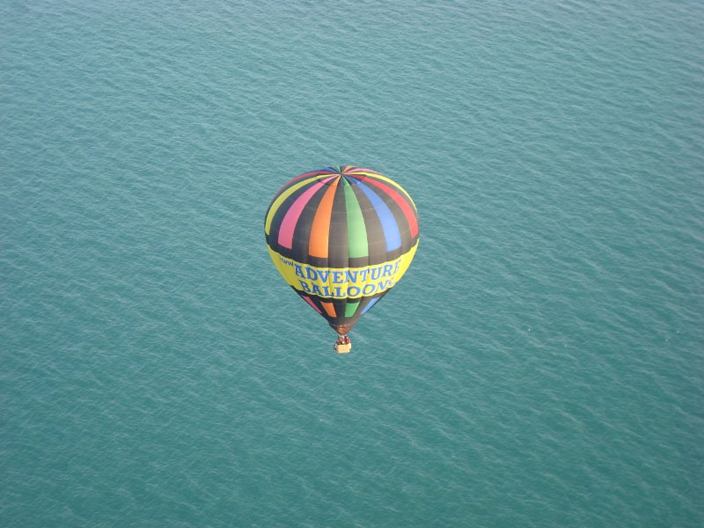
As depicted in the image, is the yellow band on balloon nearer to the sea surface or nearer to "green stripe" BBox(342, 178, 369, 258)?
"green stripe" BBox(342, 178, 369, 258)

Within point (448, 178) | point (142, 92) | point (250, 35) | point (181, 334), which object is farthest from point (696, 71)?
point (181, 334)

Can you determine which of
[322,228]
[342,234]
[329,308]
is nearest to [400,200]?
[342,234]

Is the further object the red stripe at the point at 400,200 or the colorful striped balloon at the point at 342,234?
the red stripe at the point at 400,200

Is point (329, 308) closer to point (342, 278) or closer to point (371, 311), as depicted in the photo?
point (342, 278)

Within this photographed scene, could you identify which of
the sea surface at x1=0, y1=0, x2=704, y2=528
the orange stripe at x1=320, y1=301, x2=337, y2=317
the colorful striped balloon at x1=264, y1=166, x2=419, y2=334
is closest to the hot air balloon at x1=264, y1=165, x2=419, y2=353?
the colorful striped balloon at x1=264, y1=166, x2=419, y2=334

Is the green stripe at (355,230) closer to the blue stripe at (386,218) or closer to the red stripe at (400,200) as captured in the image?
the blue stripe at (386,218)

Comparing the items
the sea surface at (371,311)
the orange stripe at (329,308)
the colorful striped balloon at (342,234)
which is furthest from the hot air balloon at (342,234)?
the sea surface at (371,311)

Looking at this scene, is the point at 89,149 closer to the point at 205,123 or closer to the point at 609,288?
the point at 205,123
